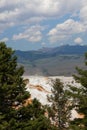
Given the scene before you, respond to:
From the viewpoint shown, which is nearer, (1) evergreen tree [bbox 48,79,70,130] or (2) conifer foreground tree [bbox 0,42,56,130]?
(2) conifer foreground tree [bbox 0,42,56,130]

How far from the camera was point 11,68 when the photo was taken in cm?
4288

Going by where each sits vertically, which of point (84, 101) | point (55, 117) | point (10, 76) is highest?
point (10, 76)

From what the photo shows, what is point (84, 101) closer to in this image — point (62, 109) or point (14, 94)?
point (14, 94)

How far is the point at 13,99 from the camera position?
139ft

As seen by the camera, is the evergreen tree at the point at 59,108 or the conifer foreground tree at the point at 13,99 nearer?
the conifer foreground tree at the point at 13,99

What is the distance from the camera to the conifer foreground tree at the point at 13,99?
41.0 m

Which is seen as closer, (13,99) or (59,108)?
(13,99)

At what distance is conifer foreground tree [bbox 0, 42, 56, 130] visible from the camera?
40969 mm

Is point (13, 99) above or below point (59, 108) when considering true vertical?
above

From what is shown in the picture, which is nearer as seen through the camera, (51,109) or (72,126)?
(72,126)

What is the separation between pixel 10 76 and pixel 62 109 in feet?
69.1

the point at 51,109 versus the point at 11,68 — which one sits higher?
the point at 11,68

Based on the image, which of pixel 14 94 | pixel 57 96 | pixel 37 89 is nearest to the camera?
pixel 14 94

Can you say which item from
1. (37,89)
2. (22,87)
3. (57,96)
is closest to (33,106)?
(22,87)
